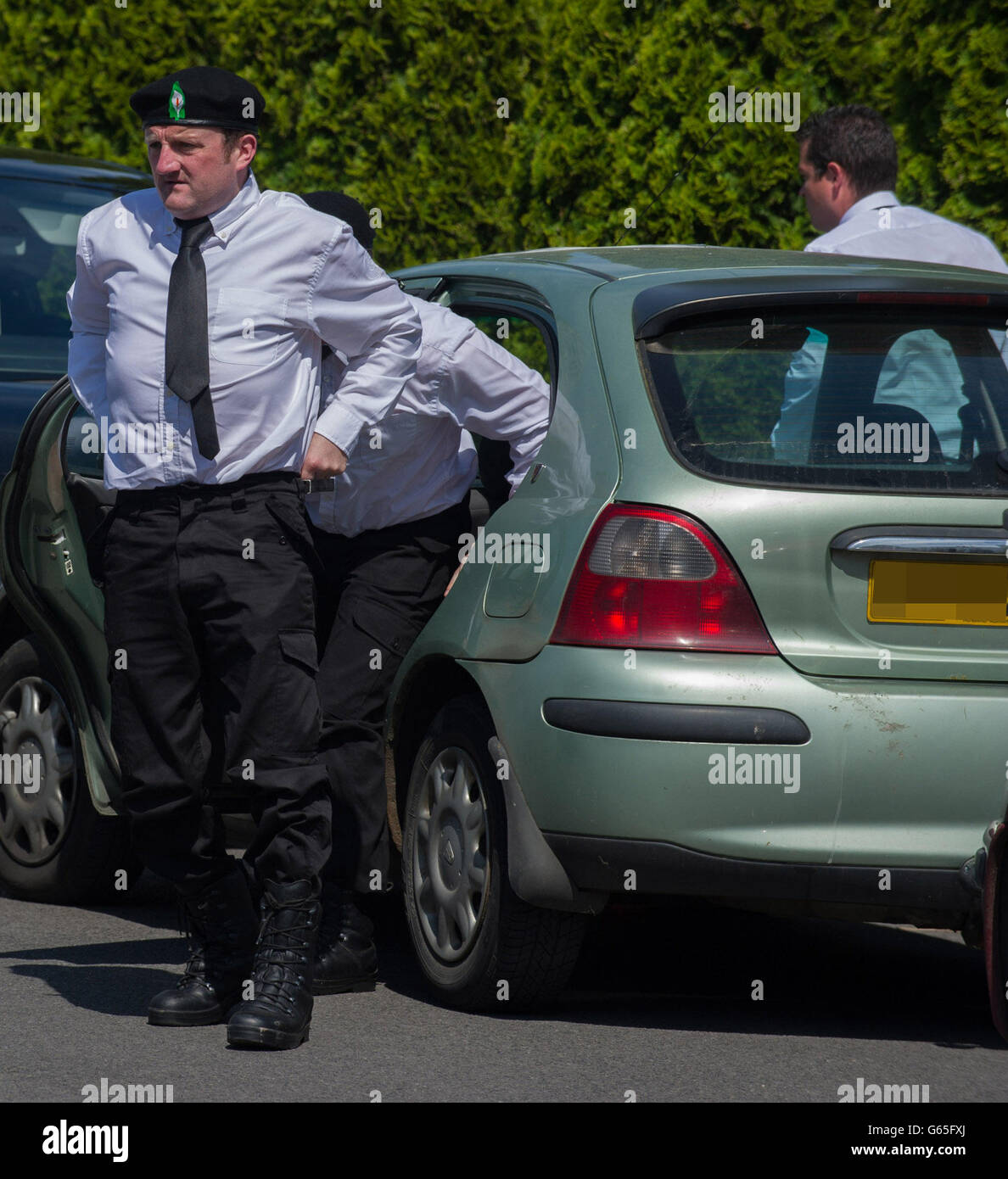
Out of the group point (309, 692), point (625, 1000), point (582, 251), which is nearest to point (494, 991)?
point (625, 1000)

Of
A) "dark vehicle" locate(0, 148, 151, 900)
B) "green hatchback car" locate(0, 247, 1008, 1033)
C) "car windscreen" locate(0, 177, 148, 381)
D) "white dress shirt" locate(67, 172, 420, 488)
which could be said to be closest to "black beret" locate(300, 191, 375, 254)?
"white dress shirt" locate(67, 172, 420, 488)

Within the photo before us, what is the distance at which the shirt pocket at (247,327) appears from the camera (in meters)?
4.58

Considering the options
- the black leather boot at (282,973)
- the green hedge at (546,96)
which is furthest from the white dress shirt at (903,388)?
the green hedge at (546,96)

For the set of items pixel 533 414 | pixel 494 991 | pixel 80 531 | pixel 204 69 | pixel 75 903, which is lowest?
pixel 75 903

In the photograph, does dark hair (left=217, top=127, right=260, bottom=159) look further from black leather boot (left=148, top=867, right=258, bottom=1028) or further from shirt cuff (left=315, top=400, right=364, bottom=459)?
black leather boot (left=148, top=867, right=258, bottom=1028)

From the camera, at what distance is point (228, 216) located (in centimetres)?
468

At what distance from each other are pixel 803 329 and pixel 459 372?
93cm

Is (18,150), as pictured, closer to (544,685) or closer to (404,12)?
(404,12)

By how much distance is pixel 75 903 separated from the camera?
20.7 feet

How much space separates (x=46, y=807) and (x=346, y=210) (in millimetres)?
2055

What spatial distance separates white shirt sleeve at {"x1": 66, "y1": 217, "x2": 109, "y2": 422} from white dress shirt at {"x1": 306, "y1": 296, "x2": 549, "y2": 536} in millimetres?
570

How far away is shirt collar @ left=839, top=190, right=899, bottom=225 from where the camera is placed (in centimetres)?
681

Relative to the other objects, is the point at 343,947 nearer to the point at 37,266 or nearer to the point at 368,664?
the point at 368,664

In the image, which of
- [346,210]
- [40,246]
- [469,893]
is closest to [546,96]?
[40,246]
